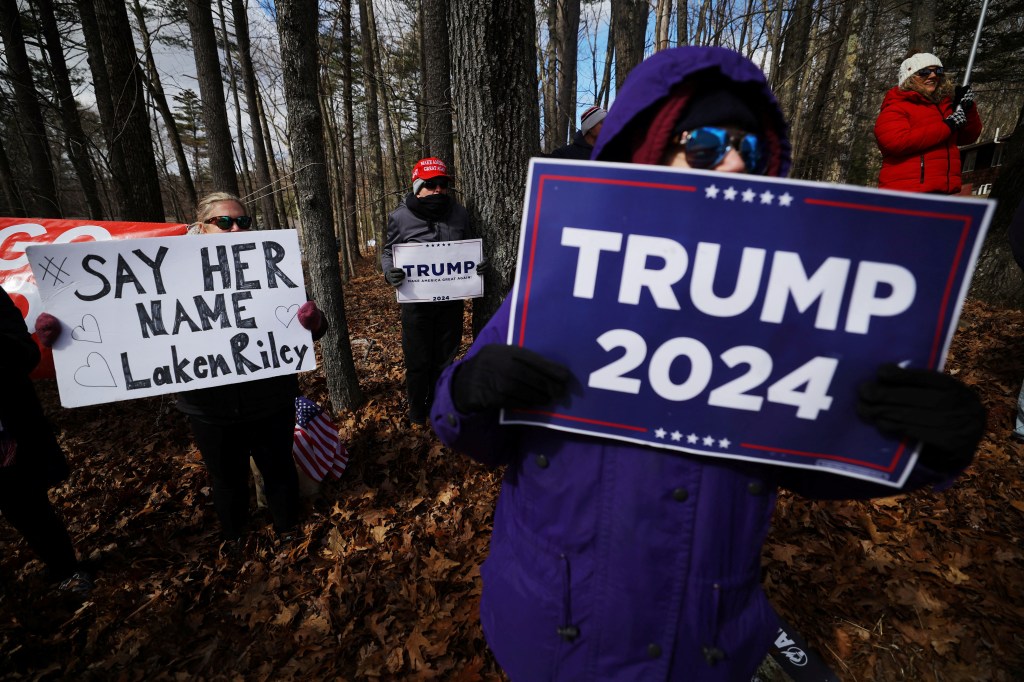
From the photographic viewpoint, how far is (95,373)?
2.42 metres

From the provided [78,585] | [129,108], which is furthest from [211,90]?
[78,585]

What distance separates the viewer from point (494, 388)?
45.2 inches

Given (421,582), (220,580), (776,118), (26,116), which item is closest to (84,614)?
(220,580)

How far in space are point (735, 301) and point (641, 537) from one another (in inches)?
26.2

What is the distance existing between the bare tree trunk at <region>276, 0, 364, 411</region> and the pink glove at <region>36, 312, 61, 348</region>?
6.23ft

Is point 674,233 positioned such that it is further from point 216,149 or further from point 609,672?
point 216,149

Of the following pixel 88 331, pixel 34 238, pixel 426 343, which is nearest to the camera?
pixel 88 331

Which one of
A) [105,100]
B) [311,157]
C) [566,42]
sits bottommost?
[311,157]

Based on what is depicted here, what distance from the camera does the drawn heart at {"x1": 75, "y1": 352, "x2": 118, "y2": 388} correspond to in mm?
2398

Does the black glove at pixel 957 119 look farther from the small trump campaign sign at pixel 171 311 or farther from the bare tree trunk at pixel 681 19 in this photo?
the bare tree trunk at pixel 681 19

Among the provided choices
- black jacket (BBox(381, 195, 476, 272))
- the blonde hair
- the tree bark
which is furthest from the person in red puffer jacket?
the blonde hair

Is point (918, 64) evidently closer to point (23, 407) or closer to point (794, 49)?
point (23, 407)

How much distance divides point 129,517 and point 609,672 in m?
4.37

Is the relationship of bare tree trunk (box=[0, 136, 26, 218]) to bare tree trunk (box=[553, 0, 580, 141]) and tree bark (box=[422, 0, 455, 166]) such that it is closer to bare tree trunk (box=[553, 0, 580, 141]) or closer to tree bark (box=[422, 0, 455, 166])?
tree bark (box=[422, 0, 455, 166])
